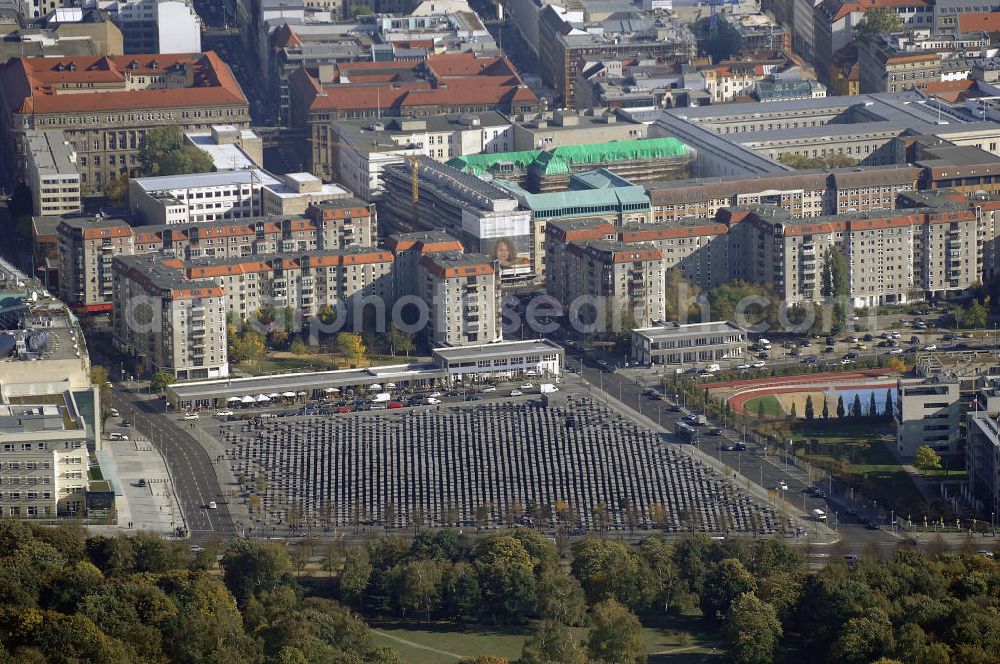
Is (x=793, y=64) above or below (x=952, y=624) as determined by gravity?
above

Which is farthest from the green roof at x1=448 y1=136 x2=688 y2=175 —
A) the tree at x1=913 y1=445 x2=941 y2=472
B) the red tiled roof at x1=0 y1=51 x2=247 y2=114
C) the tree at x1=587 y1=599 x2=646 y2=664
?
the tree at x1=587 y1=599 x2=646 y2=664

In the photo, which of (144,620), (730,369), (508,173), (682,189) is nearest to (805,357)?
(730,369)

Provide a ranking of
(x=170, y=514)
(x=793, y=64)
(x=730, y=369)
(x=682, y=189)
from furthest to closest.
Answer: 1. (x=793, y=64)
2. (x=682, y=189)
3. (x=730, y=369)
4. (x=170, y=514)

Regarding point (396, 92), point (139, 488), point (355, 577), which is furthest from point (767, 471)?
point (396, 92)

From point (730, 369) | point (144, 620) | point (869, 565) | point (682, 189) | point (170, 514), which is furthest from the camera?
point (682, 189)

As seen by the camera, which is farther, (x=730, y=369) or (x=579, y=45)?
(x=579, y=45)

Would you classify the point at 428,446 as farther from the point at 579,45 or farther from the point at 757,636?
the point at 579,45
